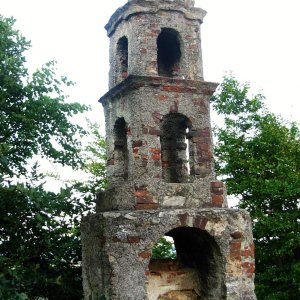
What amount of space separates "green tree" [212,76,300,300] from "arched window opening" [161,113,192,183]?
378 centimetres

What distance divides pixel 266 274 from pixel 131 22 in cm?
683

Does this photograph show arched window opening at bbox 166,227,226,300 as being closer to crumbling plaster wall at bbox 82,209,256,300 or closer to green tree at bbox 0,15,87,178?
crumbling plaster wall at bbox 82,209,256,300

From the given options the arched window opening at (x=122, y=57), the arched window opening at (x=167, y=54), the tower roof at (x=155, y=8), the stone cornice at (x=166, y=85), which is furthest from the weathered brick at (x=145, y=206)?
the tower roof at (x=155, y=8)

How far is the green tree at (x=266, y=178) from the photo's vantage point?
10.6 m

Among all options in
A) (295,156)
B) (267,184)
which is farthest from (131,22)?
(295,156)

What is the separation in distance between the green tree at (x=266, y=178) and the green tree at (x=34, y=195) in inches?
179

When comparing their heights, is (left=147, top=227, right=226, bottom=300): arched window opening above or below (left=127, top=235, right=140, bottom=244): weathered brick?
below

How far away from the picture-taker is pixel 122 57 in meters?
7.80

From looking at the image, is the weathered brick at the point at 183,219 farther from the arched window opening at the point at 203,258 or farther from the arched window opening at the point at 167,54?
the arched window opening at the point at 167,54

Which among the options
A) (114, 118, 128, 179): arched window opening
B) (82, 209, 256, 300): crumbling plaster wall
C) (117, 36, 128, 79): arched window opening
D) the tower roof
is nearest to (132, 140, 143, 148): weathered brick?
(114, 118, 128, 179): arched window opening

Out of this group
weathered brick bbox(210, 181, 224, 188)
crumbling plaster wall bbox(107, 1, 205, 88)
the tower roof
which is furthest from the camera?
the tower roof

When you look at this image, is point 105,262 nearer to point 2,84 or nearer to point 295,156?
point 2,84

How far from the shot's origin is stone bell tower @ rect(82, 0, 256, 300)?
19.8 feet

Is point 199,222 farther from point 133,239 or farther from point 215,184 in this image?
point 133,239
